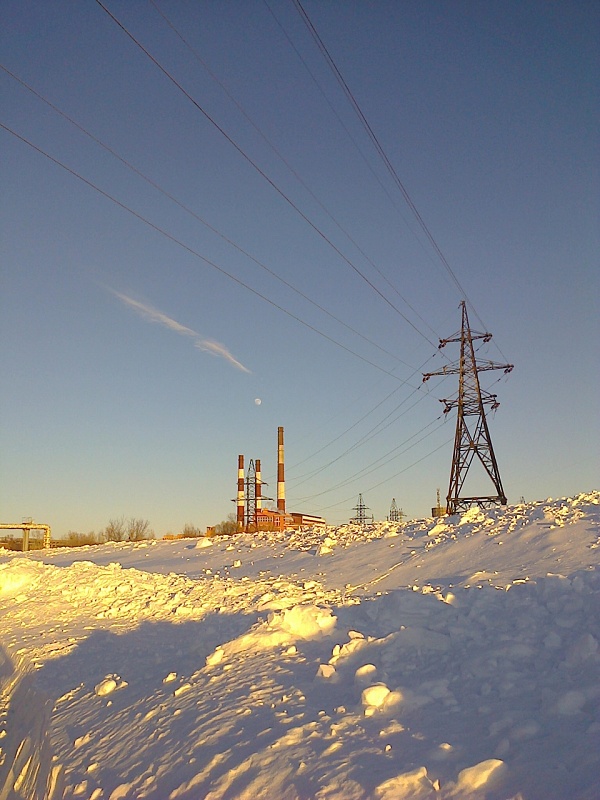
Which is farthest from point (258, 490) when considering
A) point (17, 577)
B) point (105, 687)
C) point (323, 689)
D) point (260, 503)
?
point (323, 689)

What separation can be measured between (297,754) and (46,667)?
16.3 feet

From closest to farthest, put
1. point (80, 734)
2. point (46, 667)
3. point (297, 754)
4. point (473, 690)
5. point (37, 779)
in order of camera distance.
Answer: point (297, 754), point (473, 690), point (37, 779), point (80, 734), point (46, 667)

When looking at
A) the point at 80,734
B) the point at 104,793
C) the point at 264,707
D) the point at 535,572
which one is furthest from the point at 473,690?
the point at 535,572

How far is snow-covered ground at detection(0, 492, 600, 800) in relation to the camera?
12.8 feet

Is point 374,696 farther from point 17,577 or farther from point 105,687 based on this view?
point 17,577

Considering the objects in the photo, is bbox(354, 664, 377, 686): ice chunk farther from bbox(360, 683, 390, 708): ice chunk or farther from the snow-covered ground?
bbox(360, 683, 390, 708): ice chunk

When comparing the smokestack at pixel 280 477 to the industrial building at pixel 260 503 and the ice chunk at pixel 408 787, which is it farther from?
the ice chunk at pixel 408 787

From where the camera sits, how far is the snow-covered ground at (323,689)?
12.8 ft

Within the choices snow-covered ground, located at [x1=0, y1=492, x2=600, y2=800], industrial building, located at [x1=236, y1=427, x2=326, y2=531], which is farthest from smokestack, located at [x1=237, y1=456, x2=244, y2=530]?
snow-covered ground, located at [x1=0, y1=492, x2=600, y2=800]

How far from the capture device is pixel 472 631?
19.9 ft

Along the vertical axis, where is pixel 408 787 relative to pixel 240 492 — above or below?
below

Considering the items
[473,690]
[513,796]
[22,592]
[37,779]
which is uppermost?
[22,592]

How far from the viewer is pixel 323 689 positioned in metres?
5.31

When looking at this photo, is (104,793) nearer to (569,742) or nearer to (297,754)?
(297,754)
